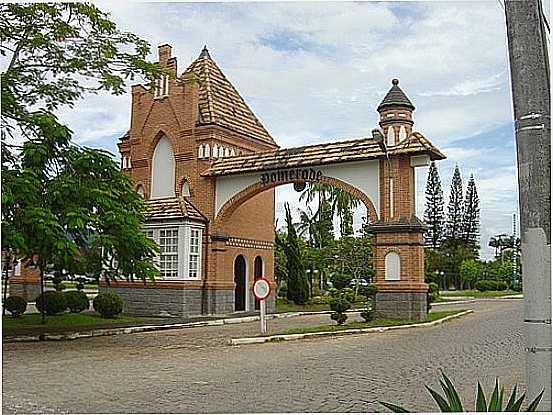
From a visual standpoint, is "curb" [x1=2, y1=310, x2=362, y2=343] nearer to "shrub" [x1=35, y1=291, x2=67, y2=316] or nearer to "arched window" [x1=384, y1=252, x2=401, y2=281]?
"shrub" [x1=35, y1=291, x2=67, y2=316]

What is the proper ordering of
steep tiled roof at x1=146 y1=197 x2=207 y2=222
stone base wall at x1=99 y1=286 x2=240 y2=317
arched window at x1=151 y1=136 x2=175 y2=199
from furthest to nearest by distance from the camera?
arched window at x1=151 y1=136 x2=175 y2=199
steep tiled roof at x1=146 y1=197 x2=207 y2=222
stone base wall at x1=99 y1=286 x2=240 y2=317

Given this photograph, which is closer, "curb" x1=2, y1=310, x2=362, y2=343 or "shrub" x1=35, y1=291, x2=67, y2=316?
"curb" x1=2, y1=310, x2=362, y2=343

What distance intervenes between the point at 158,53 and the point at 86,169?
9181mm

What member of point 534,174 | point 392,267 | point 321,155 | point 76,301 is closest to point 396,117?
point 321,155

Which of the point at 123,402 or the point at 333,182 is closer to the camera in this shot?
the point at 123,402

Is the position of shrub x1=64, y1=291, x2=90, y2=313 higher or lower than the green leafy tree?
lower

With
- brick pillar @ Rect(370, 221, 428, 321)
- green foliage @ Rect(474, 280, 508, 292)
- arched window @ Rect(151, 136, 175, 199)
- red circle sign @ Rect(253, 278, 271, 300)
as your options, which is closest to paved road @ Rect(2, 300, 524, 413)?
red circle sign @ Rect(253, 278, 271, 300)

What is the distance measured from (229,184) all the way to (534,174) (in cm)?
1556

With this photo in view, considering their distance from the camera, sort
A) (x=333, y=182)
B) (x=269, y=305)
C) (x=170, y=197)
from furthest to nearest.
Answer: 1. (x=269, y=305)
2. (x=170, y=197)
3. (x=333, y=182)

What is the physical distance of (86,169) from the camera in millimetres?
11734

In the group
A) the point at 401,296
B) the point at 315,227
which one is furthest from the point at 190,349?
the point at 315,227

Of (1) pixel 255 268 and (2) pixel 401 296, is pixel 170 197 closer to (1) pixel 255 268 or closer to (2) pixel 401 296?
(1) pixel 255 268

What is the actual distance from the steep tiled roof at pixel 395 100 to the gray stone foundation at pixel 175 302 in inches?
260

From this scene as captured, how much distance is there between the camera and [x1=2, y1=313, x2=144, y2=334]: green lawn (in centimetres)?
1498
